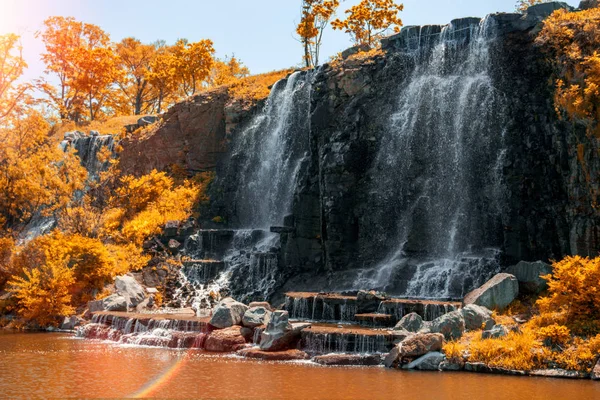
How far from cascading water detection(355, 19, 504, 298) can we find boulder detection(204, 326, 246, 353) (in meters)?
7.48

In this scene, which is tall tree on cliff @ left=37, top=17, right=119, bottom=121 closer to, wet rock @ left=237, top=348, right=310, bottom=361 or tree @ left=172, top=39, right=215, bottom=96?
tree @ left=172, top=39, right=215, bottom=96

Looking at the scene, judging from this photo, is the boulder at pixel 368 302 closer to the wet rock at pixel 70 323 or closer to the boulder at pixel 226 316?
the boulder at pixel 226 316

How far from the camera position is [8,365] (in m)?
15.9

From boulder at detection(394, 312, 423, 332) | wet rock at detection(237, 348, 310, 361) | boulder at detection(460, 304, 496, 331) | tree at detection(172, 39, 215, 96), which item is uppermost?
tree at detection(172, 39, 215, 96)

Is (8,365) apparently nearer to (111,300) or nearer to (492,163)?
(111,300)

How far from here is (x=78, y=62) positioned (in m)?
52.3

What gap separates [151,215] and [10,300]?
9190 millimetres

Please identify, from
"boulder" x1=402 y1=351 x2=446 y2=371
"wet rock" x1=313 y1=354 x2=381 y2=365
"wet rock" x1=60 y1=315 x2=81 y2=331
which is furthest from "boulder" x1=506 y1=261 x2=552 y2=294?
"wet rock" x1=60 y1=315 x2=81 y2=331

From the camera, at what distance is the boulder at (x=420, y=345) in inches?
619

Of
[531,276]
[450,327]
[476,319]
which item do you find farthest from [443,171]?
[450,327]

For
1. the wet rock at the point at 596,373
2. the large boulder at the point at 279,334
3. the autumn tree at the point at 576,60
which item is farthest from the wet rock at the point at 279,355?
the autumn tree at the point at 576,60

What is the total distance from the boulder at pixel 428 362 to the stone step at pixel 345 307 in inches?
149

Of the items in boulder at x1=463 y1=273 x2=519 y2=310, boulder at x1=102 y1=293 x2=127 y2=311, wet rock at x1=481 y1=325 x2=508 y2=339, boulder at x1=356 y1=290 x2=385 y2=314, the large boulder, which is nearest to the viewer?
wet rock at x1=481 y1=325 x2=508 y2=339

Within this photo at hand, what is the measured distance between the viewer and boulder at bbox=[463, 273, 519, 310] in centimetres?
1888
